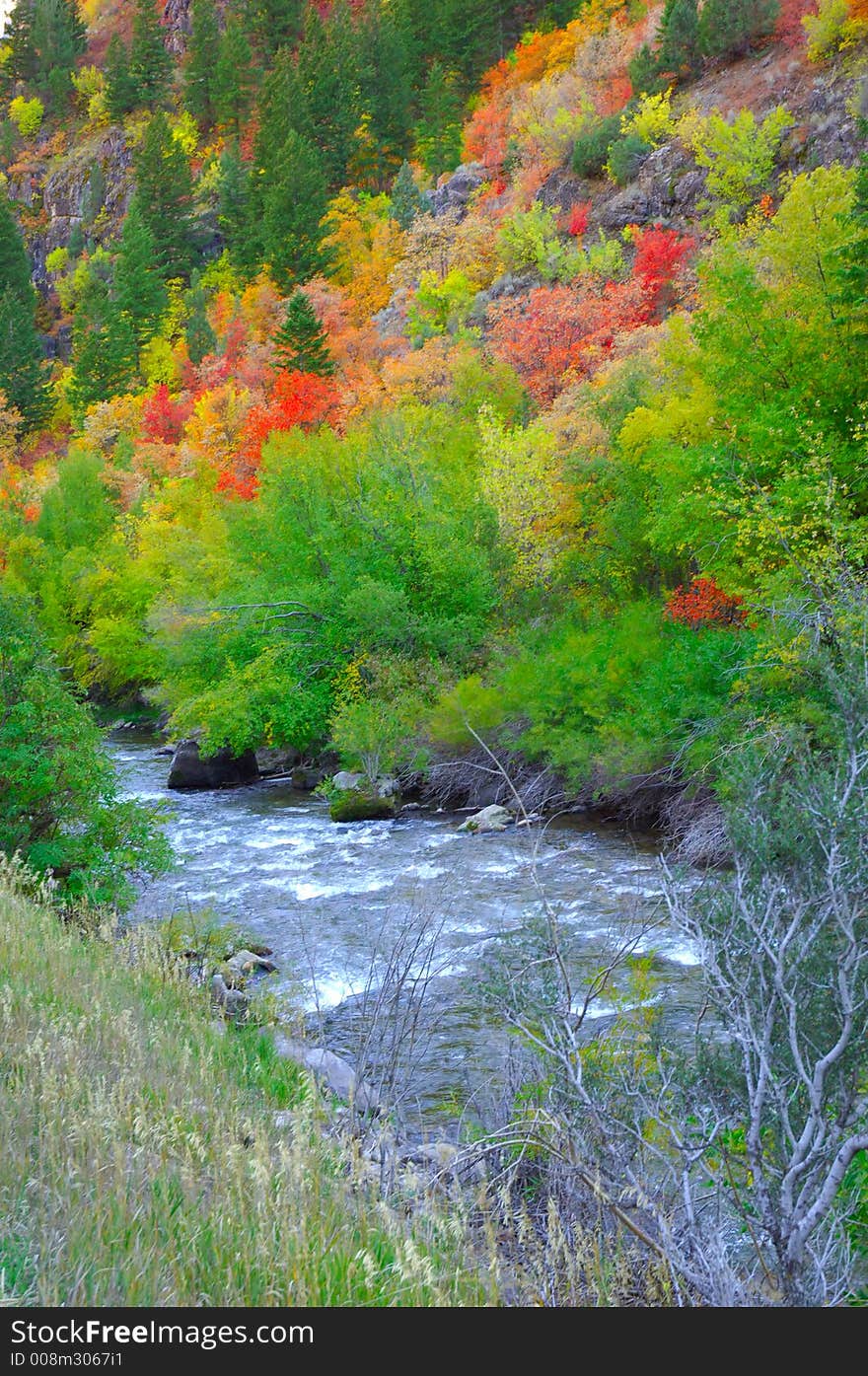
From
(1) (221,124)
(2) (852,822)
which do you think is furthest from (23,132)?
(2) (852,822)

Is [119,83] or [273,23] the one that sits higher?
[273,23]

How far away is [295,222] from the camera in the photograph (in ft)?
195

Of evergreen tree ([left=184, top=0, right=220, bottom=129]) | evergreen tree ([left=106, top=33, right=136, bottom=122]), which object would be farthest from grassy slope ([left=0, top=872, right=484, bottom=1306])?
evergreen tree ([left=106, top=33, right=136, bottom=122])

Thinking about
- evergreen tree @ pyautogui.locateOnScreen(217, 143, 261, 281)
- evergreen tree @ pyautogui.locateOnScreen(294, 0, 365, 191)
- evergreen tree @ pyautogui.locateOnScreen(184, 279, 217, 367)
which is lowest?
evergreen tree @ pyautogui.locateOnScreen(184, 279, 217, 367)

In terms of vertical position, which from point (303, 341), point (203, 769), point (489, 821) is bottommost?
point (203, 769)

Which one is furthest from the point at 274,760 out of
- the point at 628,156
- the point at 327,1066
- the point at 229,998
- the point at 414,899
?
the point at 628,156

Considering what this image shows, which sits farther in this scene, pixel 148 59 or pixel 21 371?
pixel 148 59

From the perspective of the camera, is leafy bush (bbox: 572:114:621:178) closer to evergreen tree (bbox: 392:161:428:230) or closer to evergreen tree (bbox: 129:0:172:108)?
evergreen tree (bbox: 392:161:428:230)

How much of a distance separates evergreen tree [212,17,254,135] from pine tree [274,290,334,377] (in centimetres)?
4436

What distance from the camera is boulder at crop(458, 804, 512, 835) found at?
18922 mm

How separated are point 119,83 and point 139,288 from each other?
34.4m

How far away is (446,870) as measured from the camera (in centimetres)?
1580

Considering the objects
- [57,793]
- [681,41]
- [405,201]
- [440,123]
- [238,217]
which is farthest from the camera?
[238,217]

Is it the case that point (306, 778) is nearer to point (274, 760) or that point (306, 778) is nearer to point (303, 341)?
point (274, 760)
